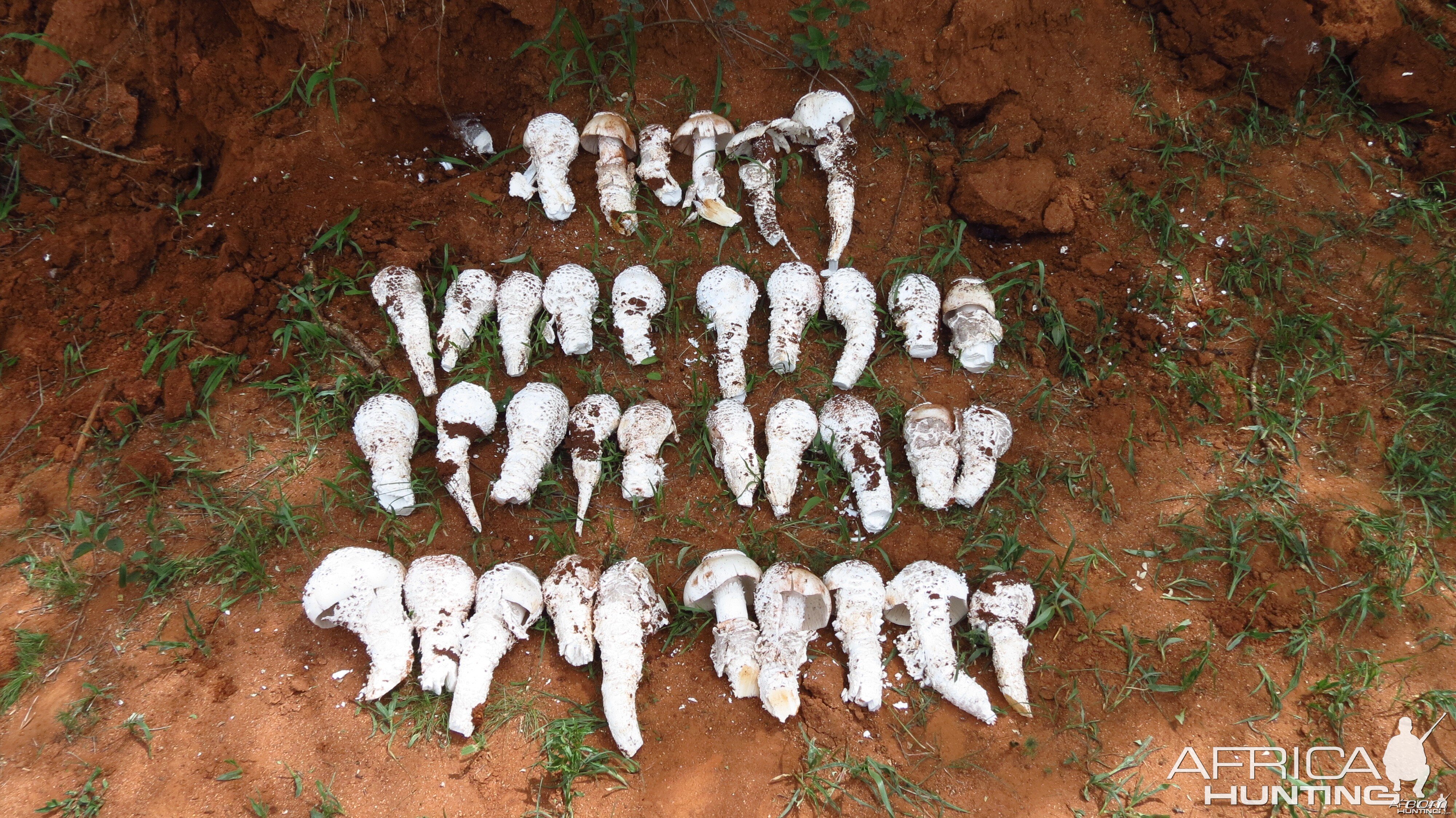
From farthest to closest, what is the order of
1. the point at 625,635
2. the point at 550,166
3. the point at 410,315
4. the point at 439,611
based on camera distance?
the point at 550,166 < the point at 410,315 < the point at 439,611 < the point at 625,635

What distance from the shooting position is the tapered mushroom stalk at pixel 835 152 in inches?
191

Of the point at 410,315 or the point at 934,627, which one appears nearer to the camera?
the point at 934,627

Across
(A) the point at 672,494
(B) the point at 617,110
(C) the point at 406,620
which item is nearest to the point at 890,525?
(A) the point at 672,494

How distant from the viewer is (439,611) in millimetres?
3729

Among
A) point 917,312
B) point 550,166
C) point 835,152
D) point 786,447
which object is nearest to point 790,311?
point 917,312

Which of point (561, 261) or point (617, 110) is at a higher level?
point (617, 110)

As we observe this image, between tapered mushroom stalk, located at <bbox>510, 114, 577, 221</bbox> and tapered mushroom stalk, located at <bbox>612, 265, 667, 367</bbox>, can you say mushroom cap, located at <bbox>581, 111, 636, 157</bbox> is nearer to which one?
tapered mushroom stalk, located at <bbox>510, 114, 577, 221</bbox>

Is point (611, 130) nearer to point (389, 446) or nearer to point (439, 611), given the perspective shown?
point (389, 446)

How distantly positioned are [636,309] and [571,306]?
13.4 inches

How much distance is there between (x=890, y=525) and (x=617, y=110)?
2.91m

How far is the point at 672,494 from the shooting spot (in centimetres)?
422

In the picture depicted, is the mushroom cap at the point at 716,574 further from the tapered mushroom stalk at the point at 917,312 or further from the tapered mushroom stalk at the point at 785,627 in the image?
the tapered mushroom stalk at the point at 917,312

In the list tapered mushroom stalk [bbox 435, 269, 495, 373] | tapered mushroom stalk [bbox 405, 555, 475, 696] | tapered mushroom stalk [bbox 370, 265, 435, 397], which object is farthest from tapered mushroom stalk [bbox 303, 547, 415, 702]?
tapered mushroom stalk [bbox 435, 269, 495, 373]

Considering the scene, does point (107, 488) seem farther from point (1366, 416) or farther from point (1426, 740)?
point (1366, 416)
